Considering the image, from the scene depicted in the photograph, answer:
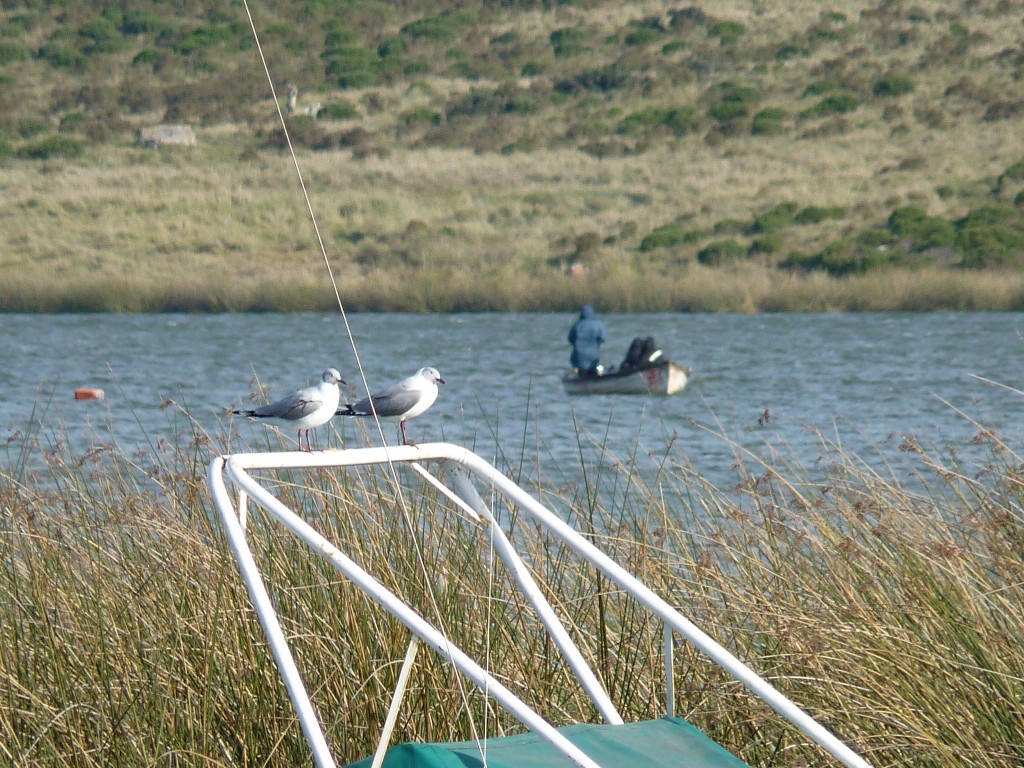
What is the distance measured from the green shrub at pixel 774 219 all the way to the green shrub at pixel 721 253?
2.38 metres

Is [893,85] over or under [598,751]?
over

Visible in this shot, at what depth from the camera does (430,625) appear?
2709 mm

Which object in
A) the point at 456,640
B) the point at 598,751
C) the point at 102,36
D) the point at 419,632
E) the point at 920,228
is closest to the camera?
the point at 419,632

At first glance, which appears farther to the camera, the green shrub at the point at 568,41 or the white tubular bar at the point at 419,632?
the green shrub at the point at 568,41

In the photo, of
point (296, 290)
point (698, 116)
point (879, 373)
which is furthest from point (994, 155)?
point (879, 373)

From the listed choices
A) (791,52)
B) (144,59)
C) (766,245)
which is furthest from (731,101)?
(144,59)

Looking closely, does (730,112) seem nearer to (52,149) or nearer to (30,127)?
(52,149)

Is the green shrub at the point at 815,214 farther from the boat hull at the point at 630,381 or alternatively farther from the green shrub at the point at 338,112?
the boat hull at the point at 630,381

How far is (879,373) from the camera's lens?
2353 cm

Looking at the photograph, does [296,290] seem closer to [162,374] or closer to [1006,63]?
[162,374]

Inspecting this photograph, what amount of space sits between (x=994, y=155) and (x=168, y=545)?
4717 cm

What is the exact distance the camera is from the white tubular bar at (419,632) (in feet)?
7.65

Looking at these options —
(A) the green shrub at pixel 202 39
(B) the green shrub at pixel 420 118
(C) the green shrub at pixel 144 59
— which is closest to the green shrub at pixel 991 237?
(B) the green shrub at pixel 420 118

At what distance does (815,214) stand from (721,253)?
16.7ft
